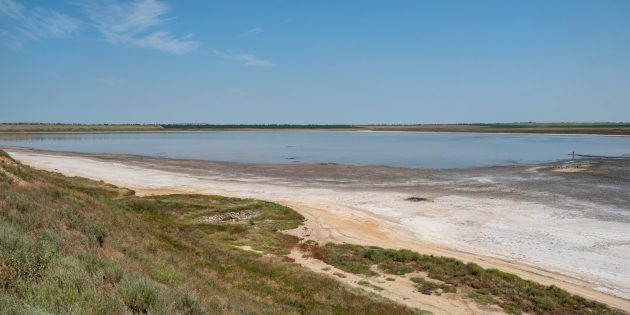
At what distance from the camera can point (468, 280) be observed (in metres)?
19.2

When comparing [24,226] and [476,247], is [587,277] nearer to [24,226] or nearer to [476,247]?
[476,247]

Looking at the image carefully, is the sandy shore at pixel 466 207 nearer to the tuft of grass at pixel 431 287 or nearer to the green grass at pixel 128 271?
the tuft of grass at pixel 431 287

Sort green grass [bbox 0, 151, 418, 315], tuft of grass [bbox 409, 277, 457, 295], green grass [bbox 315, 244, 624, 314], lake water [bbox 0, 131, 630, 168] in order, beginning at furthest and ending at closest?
lake water [bbox 0, 131, 630, 168]
tuft of grass [bbox 409, 277, 457, 295]
green grass [bbox 315, 244, 624, 314]
green grass [bbox 0, 151, 418, 315]

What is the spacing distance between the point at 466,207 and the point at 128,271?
33005 millimetres

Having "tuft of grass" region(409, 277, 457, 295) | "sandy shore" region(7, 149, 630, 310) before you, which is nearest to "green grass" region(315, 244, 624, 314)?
"tuft of grass" region(409, 277, 457, 295)

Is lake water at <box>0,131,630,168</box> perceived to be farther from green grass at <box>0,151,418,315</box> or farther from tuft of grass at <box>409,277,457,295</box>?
green grass at <box>0,151,418,315</box>

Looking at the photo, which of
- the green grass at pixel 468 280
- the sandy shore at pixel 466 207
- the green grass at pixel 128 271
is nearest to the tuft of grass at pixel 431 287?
the green grass at pixel 468 280

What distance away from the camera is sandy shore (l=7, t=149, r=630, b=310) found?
2294 cm

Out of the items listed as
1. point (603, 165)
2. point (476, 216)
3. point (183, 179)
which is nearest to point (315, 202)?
point (476, 216)

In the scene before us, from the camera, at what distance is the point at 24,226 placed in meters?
10.6

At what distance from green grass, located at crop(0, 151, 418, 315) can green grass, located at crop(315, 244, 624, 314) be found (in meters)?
3.49

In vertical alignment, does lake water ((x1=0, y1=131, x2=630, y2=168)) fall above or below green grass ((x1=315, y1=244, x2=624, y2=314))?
above

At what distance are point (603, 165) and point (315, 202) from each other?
53.0 meters

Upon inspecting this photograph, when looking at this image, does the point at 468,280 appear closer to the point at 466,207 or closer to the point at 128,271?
the point at 128,271
